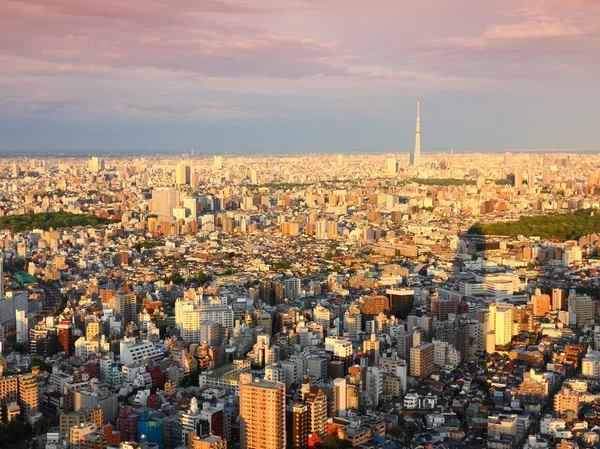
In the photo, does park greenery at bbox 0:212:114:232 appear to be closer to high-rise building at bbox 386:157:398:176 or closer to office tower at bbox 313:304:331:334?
office tower at bbox 313:304:331:334

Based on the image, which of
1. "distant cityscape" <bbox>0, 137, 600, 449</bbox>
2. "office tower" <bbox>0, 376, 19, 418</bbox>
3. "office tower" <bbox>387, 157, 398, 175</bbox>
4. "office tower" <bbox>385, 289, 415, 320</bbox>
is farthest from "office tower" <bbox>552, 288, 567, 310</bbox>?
"office tower" <bbox>387, 157, 398, 175</bbox>

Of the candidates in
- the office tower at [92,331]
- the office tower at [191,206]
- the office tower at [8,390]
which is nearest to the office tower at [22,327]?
the office tower at [92,331]

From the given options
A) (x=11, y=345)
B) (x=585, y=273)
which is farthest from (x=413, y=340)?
(x=585, y=273)

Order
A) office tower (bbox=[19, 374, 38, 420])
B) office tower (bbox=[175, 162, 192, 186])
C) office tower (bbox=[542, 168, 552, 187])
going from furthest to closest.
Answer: office tower (bbox=[175, 162, 192, 186])
office tower (bbox=[542, 168, 552, 187])
office tower (bbox=[19, 374, 38, 420])

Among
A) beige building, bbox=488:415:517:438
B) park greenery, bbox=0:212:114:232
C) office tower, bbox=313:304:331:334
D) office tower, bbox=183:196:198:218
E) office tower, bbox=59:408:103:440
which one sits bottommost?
beige building, bbox=488:415:517:438

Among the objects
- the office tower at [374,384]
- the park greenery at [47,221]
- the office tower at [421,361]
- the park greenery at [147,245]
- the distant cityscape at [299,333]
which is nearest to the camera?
the distant cityscape at [299,333]

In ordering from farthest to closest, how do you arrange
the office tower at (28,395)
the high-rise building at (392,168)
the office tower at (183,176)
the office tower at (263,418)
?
the high-rise building at (392,168) < the office tower at (183,176) < the office tower at (28,395) < the office tower at (263,418)

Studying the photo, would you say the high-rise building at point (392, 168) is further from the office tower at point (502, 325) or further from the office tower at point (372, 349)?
the office tower at point (372, 349)

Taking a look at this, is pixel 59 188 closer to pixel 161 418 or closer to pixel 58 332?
pixel 58 332
